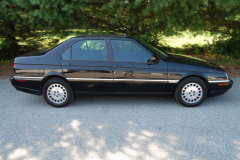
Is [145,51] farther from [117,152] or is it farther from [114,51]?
[117,152]

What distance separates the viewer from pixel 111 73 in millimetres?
4766

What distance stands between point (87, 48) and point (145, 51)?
4.12 feet

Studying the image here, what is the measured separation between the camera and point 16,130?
394cm

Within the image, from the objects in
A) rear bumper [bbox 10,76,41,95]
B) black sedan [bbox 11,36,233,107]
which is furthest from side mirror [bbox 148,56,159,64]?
rear bumper [bbox 10,76,41,95]

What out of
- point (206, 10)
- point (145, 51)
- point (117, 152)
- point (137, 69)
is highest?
point (206, 10)

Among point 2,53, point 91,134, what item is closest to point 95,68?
point 91,134

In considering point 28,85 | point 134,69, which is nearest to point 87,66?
point 134,69

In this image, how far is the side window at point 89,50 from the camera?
4.84m

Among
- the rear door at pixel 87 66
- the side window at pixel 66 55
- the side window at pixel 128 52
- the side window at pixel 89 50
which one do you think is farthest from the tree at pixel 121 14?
the side window at pixel 66 55

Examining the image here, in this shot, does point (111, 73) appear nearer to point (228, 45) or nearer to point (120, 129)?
point (120, 129)

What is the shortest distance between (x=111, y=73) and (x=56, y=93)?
127 centimetres

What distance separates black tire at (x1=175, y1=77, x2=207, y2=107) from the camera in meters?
4.79

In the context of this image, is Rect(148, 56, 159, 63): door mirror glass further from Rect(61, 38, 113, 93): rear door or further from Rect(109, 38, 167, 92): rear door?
Rect(61, 38, 113, 93): rear door

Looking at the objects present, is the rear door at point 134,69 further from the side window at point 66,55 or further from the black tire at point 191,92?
the side window at point 66,55
